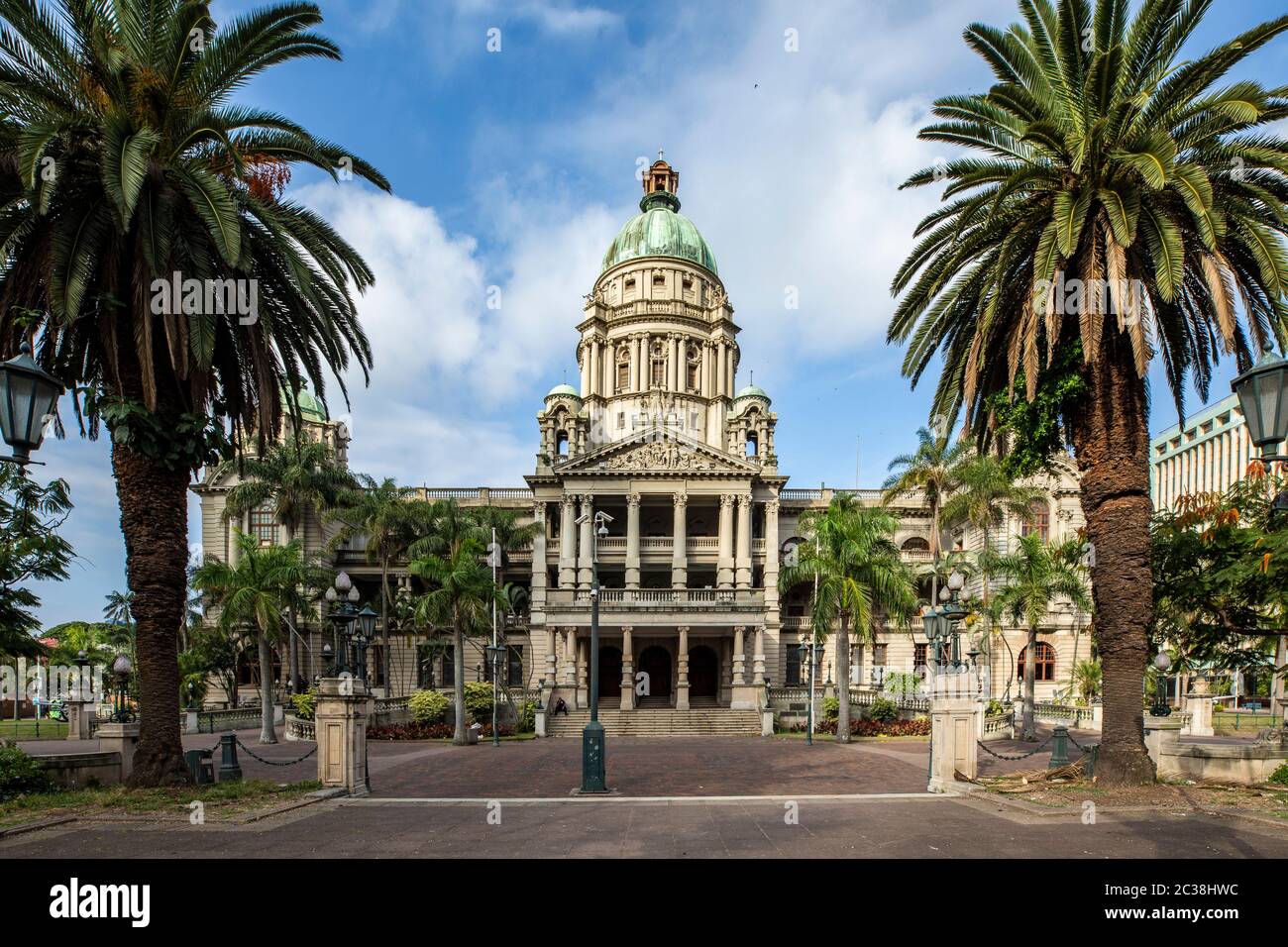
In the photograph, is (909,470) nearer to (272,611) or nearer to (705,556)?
(705,556)

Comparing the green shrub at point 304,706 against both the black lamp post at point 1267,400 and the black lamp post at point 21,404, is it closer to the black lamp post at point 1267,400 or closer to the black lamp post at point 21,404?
the black lamp post at point 21,404

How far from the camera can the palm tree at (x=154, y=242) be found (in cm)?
1418

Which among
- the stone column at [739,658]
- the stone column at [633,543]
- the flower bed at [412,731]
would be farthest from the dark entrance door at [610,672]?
A: the flower bed at [412,731]

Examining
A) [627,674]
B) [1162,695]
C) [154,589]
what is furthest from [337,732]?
[627,674]

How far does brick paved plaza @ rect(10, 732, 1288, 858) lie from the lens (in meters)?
10.9

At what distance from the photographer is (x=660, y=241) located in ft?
213

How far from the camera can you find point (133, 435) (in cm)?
1512

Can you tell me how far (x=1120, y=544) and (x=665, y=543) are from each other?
3785 cm

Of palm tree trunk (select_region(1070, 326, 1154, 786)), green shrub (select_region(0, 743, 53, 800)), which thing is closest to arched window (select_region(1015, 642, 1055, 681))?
palm tree trunk (select_region(1070, 326, 1154, 786))

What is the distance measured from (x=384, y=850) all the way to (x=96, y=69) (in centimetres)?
1391

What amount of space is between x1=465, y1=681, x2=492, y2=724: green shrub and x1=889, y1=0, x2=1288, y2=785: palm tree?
94.3 feet

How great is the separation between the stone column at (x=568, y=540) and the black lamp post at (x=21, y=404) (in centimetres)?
4226

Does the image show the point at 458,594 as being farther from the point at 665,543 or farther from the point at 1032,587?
the point at 1032,587

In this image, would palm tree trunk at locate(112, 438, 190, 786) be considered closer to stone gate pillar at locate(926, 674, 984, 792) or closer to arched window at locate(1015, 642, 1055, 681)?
stone gate pillar at locate(926, 674, 984, 792)
